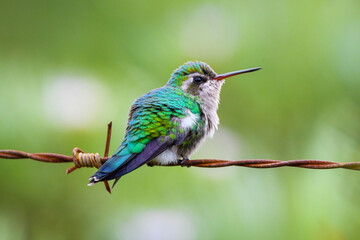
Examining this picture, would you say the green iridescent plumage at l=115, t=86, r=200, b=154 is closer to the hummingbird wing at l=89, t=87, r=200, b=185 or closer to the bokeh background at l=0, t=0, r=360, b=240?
the hummingbird wing at l=89, t=87, r=200, b=185

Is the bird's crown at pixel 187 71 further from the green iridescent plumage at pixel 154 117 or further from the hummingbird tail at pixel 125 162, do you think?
the hummingbird tail at pixel 125 162

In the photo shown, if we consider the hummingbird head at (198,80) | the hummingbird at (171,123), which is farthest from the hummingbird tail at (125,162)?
the hummingbird head at (198,80)

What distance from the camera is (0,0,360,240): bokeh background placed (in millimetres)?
3070

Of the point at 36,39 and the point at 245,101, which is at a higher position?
the point at 36,39

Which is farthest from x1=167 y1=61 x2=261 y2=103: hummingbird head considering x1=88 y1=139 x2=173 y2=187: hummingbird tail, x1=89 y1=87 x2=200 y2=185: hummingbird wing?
x1=88 y1=139 x2=173 y2=187: hummingbird tail

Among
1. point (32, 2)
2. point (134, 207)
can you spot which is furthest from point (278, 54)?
point (32, 2)

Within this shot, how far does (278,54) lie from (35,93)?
6.39 feet

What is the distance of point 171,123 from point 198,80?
760 millimetres

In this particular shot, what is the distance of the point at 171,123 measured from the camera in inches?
103

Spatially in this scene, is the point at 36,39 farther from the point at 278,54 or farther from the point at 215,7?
the point at 278,54

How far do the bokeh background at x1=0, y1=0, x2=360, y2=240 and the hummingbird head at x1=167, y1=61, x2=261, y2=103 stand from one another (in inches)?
14.5

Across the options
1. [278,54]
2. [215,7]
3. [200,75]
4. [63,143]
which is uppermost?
[215,7]

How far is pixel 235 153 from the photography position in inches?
140

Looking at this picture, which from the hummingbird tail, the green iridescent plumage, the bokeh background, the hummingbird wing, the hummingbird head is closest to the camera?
the hummingbird tail
